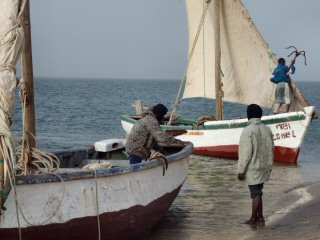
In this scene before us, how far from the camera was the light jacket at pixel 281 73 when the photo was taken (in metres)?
21.2

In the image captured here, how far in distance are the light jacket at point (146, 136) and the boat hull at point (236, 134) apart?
9.98 m

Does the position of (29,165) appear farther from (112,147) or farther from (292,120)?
(292,120)

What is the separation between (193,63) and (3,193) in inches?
713

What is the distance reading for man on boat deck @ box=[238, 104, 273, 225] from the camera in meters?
10.8

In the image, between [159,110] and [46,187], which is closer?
[46,187]

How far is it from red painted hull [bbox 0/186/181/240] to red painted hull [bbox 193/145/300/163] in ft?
34.3

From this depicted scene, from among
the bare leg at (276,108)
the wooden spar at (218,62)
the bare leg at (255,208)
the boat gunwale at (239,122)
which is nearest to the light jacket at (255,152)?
the bare leg at (255,208)

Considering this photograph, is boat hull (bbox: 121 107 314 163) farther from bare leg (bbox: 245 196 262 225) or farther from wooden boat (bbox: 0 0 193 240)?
wooden boat (bbox: 0 0 193 240)

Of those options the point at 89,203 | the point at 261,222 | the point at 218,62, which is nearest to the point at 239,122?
the point at 218,62

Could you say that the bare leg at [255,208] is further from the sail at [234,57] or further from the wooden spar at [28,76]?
the sail at [234,57]

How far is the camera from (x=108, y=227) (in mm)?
9508

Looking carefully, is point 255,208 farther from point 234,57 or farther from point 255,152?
point 234,57

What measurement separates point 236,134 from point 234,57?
12.2 ft

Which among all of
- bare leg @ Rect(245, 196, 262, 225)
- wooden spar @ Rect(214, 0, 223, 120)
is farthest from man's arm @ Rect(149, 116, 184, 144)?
wooden spar @ Rect(214, 0, 223, 120)
